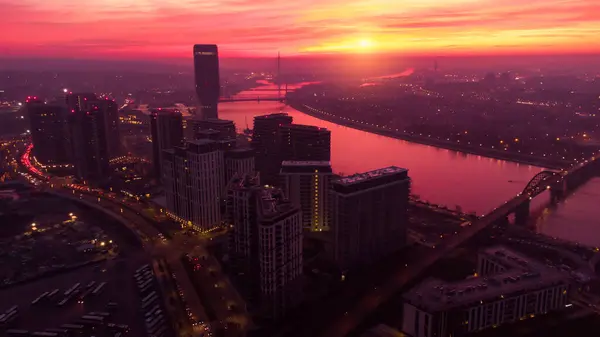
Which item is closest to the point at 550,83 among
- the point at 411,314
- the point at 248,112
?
the point at 248,112

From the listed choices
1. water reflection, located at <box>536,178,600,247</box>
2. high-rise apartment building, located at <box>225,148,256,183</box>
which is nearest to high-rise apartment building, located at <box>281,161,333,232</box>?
high-rise apartment building, located at <box>225,148,256,183</box>

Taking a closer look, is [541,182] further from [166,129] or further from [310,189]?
[166,129]

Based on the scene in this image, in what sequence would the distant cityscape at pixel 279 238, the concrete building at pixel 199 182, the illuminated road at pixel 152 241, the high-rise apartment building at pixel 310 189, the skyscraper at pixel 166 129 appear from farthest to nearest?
the skyscraper at pixel 166 129 → the concrete building at pixel 199 182 → the high-rise apartment building at pixel 310 189 → the illuminated road at pixel 152 241 → the distant cityscape at pixel 279 238

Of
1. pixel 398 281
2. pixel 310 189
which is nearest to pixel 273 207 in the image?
pixel 398 281

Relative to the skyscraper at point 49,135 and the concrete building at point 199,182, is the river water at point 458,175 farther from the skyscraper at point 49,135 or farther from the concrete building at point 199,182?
the skyscraper at point 49,135

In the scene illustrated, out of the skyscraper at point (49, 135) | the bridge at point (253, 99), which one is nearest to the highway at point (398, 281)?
the skyscraper at point (49, 135)

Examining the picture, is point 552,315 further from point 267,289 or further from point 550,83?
point 550,83

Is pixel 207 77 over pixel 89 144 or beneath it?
over
